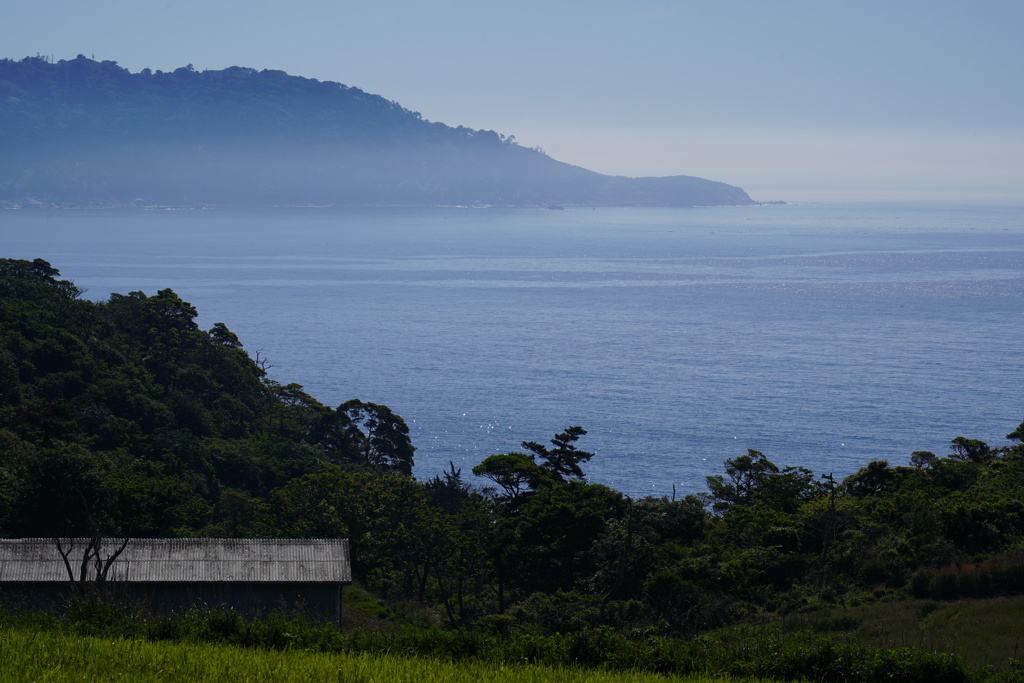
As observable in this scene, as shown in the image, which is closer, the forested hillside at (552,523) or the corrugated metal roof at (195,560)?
the corrugated metal roof at (195,560)

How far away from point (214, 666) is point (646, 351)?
3314 inches

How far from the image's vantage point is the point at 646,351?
91.9 m

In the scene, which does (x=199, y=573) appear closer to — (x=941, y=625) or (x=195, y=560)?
(x=195, y=560)

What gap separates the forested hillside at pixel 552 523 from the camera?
24.3m

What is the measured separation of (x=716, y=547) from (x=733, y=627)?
5378 millimetres

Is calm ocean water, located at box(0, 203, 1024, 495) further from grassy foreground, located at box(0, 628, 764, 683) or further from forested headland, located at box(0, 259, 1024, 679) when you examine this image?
grassy foreground, located at box(0, 628, 764, 683)

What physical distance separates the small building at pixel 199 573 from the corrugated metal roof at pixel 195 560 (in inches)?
0.8

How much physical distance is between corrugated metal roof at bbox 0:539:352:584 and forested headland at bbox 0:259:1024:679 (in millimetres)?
4534

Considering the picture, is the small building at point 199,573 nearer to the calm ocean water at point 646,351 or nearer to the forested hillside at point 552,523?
the forested hillside at point 552,523

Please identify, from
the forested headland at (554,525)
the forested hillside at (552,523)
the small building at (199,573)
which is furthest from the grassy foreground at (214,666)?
the small building at (199,573)

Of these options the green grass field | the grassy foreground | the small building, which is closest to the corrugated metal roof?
the small building

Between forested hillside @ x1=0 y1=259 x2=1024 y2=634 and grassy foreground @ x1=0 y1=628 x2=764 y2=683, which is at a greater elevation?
grassy foreground @ x1=0 y1=628 x2=764 y2=683

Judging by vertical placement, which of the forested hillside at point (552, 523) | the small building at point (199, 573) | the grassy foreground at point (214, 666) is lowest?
the forested hillside at point (552, 523)

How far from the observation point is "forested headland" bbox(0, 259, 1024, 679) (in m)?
24.1
